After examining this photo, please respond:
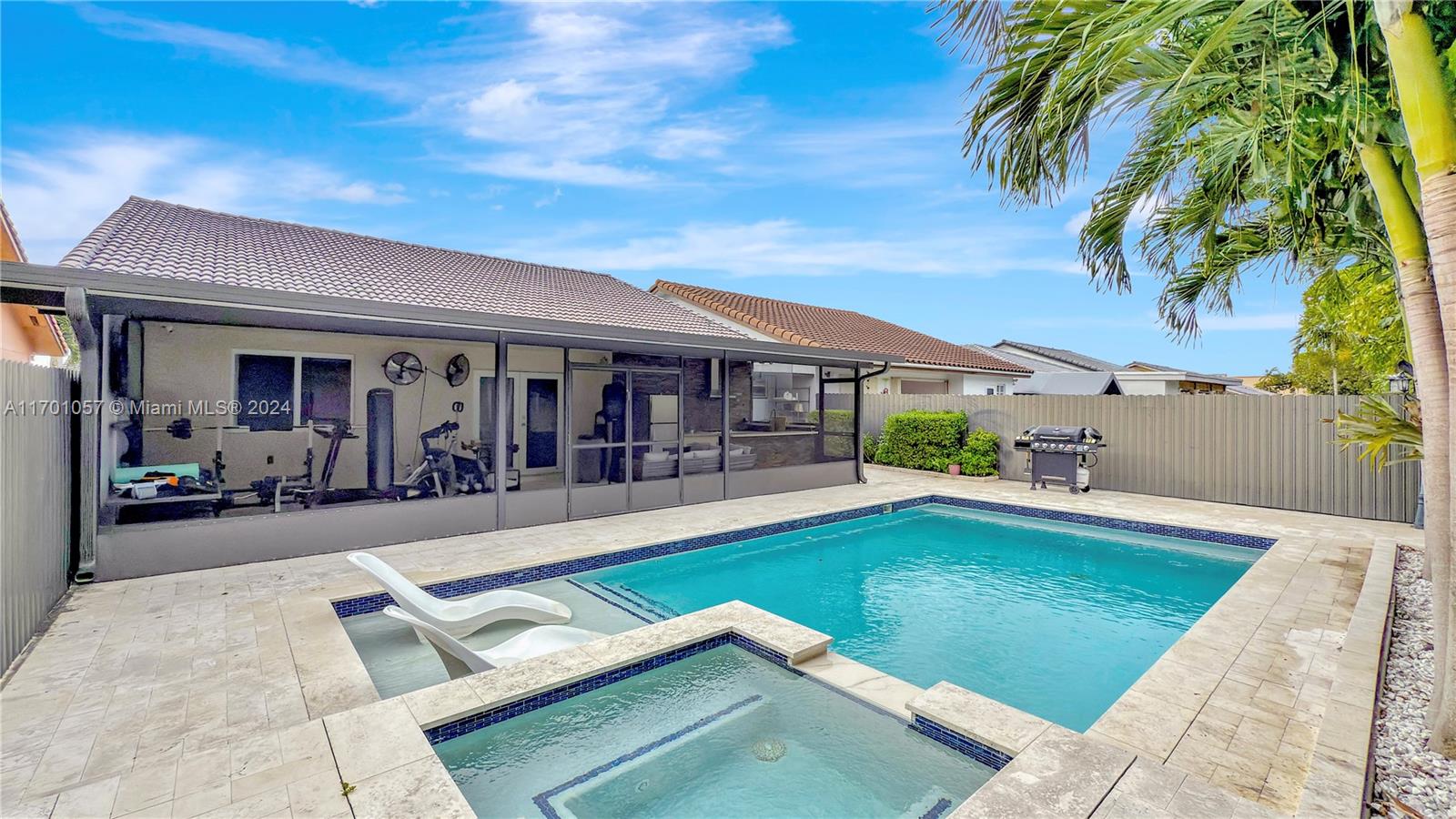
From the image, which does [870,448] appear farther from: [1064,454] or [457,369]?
[457,369]

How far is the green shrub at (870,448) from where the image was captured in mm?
14195

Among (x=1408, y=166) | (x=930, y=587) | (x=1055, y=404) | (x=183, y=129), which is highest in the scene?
(x=183, y=129)

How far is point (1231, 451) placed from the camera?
9.41 m

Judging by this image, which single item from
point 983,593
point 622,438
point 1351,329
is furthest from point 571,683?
point 1351,329

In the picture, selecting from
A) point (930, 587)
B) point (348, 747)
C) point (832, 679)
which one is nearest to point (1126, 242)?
point (930, 587)

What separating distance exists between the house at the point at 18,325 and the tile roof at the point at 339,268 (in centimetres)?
178

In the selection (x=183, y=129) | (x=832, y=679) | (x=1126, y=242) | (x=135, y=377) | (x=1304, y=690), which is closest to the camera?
(x=1304, y=690)

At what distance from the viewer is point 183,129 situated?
11.0 meters

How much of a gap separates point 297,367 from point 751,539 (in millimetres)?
6039

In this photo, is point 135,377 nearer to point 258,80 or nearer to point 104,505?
point 104,505

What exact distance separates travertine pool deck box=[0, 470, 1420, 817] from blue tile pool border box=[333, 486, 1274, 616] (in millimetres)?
156

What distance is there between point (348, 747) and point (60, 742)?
4.53 ft

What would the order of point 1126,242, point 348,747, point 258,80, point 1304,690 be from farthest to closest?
point 258,80 → point 1126,242 → point 1304,690 → point 348,747

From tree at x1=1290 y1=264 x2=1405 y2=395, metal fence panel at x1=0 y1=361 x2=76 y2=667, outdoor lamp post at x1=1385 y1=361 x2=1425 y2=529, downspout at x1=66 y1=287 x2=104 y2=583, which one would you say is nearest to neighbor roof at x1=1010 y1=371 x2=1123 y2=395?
tree at x1=1290 y1=264 x2=1405 y2=395
